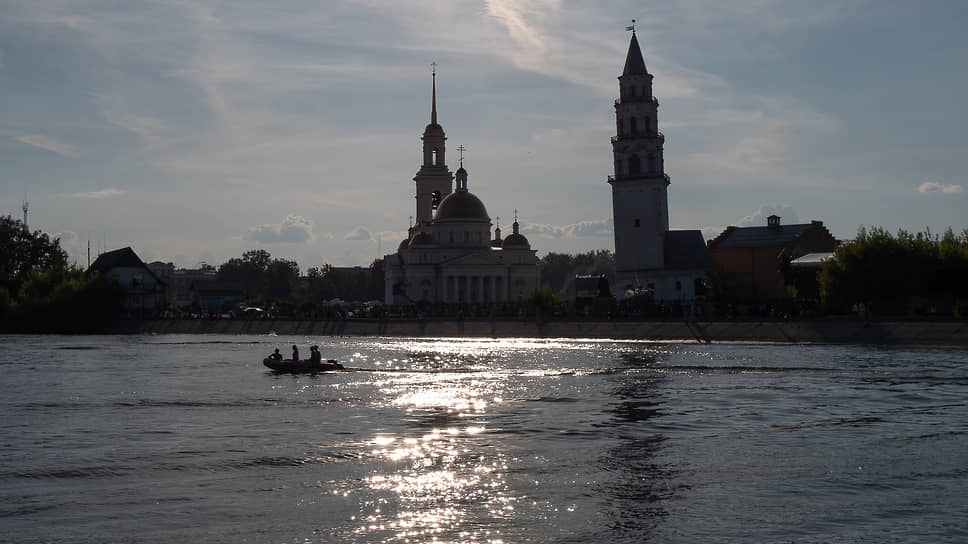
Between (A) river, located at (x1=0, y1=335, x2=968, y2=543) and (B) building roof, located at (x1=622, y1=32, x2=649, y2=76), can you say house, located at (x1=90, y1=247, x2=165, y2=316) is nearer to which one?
(B) building roof, located at (x1=622, y1=32, x2=649, y2=76)

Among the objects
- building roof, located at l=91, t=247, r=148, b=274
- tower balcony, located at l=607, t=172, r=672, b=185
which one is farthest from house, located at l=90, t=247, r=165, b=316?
tower balcony, located at l=607, t=172, r=672, b=185

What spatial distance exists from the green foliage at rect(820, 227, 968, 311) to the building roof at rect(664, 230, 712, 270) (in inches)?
1373

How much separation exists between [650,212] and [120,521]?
339 ft

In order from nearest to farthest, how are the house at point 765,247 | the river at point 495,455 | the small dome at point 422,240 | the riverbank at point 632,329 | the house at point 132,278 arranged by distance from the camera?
1. the river at point 495,455
2. the riverbank at point 632,329
3. the house at point 765,247
4. the house at point 132,278
5. the small dome at point 422,240

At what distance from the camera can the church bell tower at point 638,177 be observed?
405ft

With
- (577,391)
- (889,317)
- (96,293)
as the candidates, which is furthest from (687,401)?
(96,293)

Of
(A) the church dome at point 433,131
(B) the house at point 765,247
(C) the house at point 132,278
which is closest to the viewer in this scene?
(B) the house at point 765,247

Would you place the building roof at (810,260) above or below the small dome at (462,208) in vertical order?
below

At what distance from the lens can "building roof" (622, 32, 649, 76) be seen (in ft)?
408

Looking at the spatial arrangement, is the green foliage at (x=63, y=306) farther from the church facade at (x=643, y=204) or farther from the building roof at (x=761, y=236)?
the building roof at (x=761, y=236)

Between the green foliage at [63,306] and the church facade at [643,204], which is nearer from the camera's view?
the church facade at [643,204]

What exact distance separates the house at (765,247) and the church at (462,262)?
99.0 feet

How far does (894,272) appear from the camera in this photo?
8475 cm

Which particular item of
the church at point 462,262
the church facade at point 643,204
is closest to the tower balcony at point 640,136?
the church facade at point 643,204
